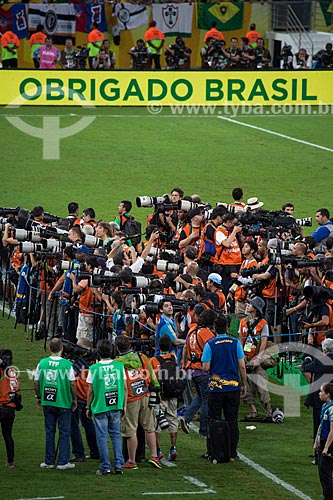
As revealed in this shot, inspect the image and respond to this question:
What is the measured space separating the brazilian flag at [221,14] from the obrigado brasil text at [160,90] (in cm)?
1066

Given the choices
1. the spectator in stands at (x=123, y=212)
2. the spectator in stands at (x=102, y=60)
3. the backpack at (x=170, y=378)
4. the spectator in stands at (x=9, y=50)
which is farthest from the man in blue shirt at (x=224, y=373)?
the spectator in stands at (x=102, y=60)

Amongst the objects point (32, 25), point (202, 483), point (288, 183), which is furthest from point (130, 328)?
point (32, 25)

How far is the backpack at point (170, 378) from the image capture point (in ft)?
43.2

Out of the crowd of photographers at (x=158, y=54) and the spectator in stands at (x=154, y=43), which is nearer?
the crowd of photographers at (x=158, y=54)

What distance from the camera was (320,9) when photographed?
4422 centimetres

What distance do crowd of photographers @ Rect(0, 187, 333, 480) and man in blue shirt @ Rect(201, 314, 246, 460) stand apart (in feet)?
0.19

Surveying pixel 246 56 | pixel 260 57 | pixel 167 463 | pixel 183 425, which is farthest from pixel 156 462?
pixel 260 57

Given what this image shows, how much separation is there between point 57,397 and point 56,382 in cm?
16

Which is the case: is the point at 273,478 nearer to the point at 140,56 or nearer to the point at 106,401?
the point at 106,401

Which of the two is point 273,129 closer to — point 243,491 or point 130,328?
point 130,328

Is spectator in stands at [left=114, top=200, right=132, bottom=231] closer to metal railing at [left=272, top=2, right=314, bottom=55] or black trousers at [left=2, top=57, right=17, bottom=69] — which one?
black trousers at [left=2, top=57, right=17, bottom=69]

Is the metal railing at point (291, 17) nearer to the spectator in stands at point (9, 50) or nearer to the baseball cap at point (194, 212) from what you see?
the spectator in stands at point (9, 50)

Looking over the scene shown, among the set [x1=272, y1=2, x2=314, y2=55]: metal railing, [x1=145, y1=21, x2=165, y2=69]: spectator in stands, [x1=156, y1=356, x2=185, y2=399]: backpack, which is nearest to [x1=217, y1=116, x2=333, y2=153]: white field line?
[x1=145, y1=21, x2=165, y2=69]: spectator in stands

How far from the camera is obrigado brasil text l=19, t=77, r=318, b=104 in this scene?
33.2m
